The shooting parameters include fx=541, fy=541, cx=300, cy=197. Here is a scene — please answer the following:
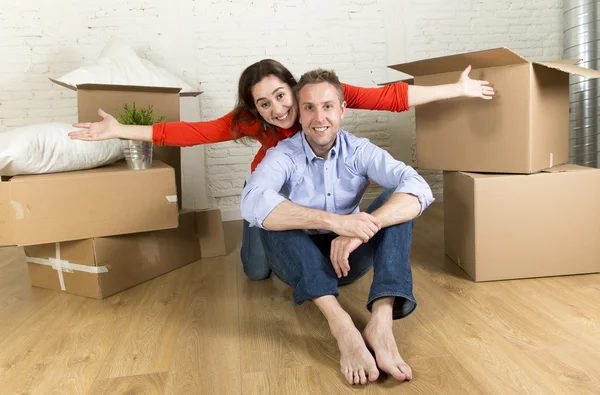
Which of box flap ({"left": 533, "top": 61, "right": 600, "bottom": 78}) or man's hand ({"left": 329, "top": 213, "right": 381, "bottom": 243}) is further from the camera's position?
box flap ({"left": 533, "top": 61, "right": 600, "bottom": 78})

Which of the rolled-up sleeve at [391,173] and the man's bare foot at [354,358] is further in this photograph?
the rolled-up sleeve at [391,173]

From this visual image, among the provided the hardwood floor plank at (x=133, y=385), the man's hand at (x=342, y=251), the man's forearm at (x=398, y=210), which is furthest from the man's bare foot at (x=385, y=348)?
the hardwood floor plank at (x=133, y=385)

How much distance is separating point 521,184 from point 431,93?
463mm

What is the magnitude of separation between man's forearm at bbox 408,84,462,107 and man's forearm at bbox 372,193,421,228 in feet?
1.89

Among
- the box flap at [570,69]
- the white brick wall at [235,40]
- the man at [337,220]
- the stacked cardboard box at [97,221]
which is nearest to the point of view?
the man at [337,220]

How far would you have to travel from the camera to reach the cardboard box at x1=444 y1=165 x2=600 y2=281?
6.41 feet

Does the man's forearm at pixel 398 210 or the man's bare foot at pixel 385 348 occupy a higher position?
the man's forearm at pixel 398 210

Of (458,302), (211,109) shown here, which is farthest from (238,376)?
(211,109)

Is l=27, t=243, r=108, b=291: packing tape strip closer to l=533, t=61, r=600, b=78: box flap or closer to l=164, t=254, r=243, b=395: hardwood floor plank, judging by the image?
l=164, t=254, r=243, b=395: hardwood floor plank

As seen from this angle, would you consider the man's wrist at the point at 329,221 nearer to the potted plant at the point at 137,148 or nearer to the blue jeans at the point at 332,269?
the blue jeans at the point at 332,269

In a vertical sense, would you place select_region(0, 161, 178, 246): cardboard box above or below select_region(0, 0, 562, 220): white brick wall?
below

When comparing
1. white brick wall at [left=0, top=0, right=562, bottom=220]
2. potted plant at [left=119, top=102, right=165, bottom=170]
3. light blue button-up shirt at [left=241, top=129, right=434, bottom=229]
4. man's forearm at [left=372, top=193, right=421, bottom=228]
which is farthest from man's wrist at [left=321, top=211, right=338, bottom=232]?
white brick wall at [left=0, top=0, right=562, bottom=220]

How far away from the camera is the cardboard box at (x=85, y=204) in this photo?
Answer: 6.17 feet

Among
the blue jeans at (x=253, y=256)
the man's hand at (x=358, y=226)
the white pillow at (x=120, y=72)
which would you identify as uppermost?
the white pillow at (x=120, y=72)
